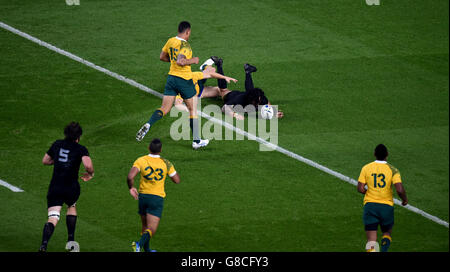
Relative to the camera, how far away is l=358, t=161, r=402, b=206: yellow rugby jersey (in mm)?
10719

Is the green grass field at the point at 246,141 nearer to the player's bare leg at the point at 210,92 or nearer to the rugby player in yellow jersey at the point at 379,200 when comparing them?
the player's bare leg at the point at 210,92

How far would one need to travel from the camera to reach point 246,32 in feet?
67.8

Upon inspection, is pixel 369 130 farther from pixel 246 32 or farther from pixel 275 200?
pixel 246 32

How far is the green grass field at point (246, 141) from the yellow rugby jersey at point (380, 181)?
3.55 feet

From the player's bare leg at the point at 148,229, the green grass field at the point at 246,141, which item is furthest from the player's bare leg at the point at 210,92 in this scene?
the player's bare leg at the point at 148,229

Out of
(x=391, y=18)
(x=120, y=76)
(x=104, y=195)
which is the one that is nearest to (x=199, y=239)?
(x=104, y=195)

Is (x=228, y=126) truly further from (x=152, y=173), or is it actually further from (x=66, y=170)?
(x=66, y=170)

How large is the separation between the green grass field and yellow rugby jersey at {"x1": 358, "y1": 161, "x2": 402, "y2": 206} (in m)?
1.08

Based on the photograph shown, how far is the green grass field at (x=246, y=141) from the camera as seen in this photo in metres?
12.0

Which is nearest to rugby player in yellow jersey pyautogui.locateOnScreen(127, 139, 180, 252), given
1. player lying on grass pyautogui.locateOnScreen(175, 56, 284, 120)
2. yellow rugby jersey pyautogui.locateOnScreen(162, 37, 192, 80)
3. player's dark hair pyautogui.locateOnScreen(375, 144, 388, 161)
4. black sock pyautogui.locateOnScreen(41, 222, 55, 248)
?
black sock pyautogui.locateOnScreen(41, 222, 55, 248)

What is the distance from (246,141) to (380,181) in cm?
489

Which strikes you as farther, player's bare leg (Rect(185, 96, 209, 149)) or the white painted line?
player's bare leg (Rect(185, 96, 209, 149))

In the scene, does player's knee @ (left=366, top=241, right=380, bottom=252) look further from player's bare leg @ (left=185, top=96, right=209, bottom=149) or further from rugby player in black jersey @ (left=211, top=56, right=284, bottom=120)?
rugby player in black jersey @ (left=211, top=56, right=284, bottom=120)

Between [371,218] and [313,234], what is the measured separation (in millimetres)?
1334
